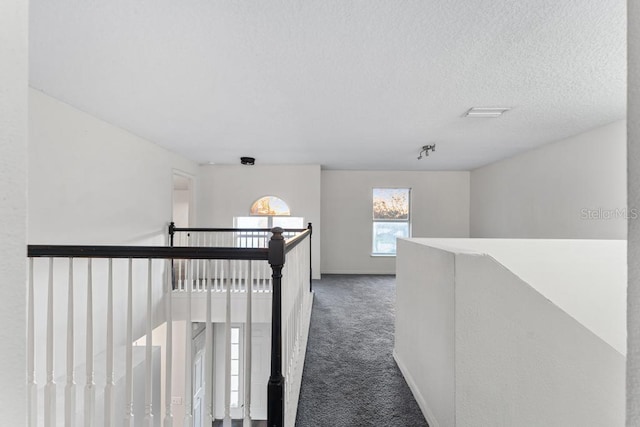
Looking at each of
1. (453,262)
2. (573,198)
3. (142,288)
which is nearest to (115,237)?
(142,288)

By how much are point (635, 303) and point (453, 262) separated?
0.92 meters

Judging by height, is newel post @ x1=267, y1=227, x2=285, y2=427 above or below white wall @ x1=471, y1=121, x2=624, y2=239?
below

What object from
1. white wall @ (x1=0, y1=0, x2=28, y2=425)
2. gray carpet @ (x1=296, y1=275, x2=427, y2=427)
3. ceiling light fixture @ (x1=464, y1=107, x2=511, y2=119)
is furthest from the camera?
ceiling light fixture @ (x1=464, y1=107, x2=511, y2=119)

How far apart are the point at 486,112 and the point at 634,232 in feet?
8.76

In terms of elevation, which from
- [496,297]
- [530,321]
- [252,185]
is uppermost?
[252,185]

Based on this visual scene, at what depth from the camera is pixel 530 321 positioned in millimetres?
1273

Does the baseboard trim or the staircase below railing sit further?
the baseboard trim

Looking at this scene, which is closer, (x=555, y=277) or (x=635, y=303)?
(x=635, y=303)

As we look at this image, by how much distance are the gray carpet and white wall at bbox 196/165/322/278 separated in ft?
7.53

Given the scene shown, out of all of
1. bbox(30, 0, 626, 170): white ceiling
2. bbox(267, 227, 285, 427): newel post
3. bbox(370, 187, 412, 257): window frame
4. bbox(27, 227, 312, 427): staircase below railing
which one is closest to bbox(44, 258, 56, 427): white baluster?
bbox(27, 227, 312, 427): staircase below railing

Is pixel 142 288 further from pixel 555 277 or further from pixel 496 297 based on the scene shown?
pixel 555 277

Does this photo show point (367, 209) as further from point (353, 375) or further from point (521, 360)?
point (521, 360)

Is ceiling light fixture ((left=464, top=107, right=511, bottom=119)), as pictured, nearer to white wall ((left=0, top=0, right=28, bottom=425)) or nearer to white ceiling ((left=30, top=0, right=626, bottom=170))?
white ceiling ((left=30, top=0, right=626, bottom=170))

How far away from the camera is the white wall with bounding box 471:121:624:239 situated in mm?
2979
